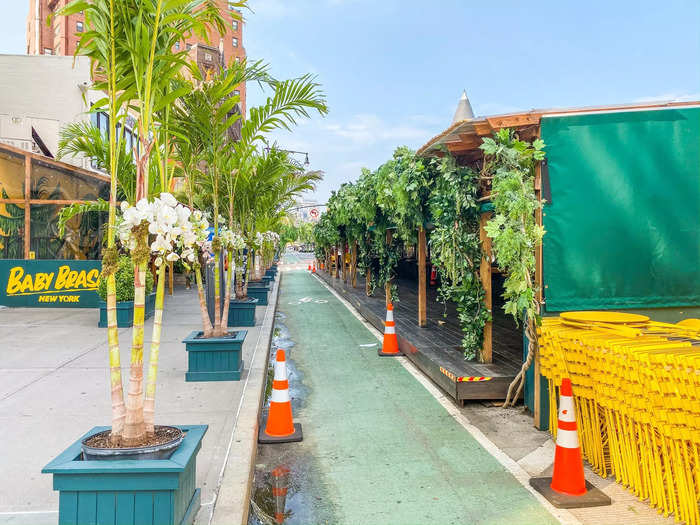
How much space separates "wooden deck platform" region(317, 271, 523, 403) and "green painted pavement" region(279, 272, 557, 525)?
35 centimetres

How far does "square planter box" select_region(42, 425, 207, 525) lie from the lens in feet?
8.75

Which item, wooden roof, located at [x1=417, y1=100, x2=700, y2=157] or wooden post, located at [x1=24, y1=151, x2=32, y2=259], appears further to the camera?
wooden post, located at [x1=24, y1=151, x2=32, y2=259]

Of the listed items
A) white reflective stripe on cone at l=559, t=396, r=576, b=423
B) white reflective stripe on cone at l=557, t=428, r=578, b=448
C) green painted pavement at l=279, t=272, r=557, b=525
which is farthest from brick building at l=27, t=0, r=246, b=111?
white reflective stripe on cone at l=557, t=428, r=578, b=448

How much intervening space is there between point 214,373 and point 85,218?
12.6 metres

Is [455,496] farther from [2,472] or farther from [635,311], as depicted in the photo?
[2,472]

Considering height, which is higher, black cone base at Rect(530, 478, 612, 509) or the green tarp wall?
the green tarp wall

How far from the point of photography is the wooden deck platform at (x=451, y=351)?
596 cm

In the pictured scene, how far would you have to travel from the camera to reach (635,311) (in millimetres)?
5371

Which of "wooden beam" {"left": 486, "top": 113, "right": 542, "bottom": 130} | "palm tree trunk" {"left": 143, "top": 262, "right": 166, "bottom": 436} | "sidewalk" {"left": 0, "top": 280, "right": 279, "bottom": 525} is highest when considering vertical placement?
"wooden beam" {"left": 486, "top": 113, "right": 542, "bottom": 130}

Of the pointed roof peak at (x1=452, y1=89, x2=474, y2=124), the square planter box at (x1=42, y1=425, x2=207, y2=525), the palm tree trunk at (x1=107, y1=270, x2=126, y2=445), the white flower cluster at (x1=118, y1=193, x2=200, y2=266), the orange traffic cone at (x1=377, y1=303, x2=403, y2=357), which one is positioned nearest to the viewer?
the square planter box at (x1=42, y1=425, x2=207, y2=525)

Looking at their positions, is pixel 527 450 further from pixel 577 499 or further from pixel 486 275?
pixel 486 275

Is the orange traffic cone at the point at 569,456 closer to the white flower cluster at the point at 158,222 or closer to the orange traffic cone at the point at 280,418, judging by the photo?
the orange traffic cone at the point at 280,418

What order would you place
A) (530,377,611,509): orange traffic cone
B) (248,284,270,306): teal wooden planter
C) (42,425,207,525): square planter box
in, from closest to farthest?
1. (42,425,207,525): square planter box
2. (530,377,611,509): orange traffic cone
3. (248,284,270,306): teal wooden planter

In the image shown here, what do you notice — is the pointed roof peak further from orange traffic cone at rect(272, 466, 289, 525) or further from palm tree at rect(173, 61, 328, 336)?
orange traffic cone at rect(272, 466, 289, 525)
